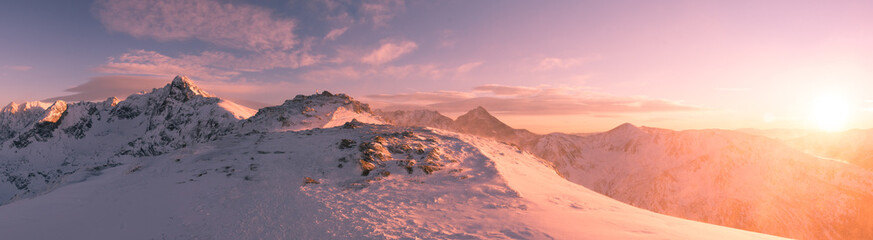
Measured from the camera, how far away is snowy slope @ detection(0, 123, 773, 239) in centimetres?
1140

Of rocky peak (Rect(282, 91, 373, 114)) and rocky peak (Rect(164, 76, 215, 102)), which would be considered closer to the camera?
rocky peak (Rect(282, 91, 373, 114))

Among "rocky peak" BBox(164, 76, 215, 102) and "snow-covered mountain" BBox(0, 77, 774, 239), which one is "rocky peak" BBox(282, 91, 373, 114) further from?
"rocky peak" BBox(164, 76, 215, 102)

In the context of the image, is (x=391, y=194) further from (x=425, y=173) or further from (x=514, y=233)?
(x=514, y=233)

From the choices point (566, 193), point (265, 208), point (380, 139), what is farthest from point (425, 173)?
point (265, 208)

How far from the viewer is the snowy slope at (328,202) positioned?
37.4 ft

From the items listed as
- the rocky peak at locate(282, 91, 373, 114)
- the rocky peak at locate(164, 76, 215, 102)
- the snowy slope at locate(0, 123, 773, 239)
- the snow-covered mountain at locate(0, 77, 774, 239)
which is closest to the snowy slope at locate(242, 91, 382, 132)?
the rocky peak at locate(282, 91, 373, 114)

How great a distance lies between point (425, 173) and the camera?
2081 cm

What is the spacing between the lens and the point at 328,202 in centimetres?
1457

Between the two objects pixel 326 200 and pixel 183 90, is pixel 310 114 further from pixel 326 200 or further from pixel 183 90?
pixel 183 90

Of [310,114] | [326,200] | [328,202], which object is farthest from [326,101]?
[328,202]

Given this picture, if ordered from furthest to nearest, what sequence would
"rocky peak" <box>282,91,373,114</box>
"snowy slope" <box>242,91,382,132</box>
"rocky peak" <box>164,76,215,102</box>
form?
"rocky peak" <box>164,76,215,102</box>
"rocky peak" <box>282,91,373,114</box>
"snowy slope" <box>242,91,382,132</box>

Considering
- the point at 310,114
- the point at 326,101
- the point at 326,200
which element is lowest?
the point at 326,200

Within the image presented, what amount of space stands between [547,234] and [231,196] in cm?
1355

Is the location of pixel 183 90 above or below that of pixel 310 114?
above
